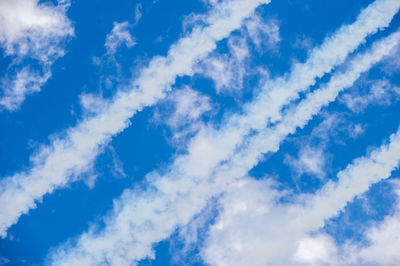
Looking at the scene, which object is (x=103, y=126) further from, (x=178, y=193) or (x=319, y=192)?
(x=319, y=192)

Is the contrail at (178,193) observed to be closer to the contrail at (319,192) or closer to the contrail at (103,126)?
the contrail at (319,192)

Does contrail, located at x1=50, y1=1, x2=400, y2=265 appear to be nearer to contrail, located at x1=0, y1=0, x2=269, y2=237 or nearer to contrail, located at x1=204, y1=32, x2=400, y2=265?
contrail, located at x1=204, y1=32, x2=400, y2=265

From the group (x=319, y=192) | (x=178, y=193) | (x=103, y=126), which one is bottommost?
(x=319, y=192)

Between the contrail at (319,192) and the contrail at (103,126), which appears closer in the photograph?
the contrail at (319,192)

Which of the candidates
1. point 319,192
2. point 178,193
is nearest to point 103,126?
point 178,193

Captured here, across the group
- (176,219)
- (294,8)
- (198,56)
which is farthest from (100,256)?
(294,8)

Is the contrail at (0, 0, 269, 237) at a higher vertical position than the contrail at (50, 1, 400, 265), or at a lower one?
higher

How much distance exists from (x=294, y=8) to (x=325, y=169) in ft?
15.6

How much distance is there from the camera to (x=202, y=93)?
982 cm

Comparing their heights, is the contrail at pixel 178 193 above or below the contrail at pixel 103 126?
below

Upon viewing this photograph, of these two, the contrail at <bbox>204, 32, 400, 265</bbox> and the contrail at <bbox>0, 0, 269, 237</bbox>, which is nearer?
the contrail at <bbox>204, 32, 400, 265</bbox>

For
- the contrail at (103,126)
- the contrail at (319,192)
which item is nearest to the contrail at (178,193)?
the contrail at (319,192)

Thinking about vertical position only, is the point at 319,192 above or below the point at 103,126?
below


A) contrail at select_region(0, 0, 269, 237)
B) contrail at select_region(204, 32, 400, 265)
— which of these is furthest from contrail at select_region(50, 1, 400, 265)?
contrail at select_region(0, 0, 269, 237)
